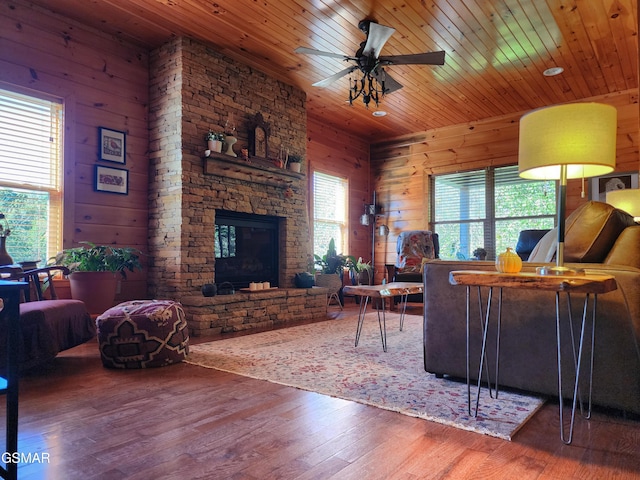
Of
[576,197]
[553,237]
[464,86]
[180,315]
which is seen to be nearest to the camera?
[553,237]

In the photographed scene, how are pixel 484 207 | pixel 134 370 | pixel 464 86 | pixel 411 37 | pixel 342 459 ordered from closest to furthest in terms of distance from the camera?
pixel 342 459
pixel 134 370
pixel 411 37
pixel 464 86
pixel 484 207

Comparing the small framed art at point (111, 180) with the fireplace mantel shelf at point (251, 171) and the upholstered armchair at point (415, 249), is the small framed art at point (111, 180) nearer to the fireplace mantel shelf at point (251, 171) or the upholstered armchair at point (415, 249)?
the fireplace mantel shelf at point (251, 171)

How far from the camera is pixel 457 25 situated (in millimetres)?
3881

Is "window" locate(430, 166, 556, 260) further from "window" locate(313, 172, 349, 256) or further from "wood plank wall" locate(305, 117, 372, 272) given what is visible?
"window" locate(313, 172, 349, 256)

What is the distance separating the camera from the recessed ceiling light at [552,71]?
4711mm

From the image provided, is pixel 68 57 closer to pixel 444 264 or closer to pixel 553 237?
pixel 444 264

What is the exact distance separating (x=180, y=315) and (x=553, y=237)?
230 cm

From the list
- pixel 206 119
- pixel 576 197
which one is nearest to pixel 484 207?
pixel 576 197

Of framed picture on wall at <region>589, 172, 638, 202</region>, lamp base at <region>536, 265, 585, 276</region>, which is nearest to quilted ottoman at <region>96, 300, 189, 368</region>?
lamp base at <region>536, 265, 585, 276</region>

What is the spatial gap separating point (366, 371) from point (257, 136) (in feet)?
Answer: 9.97

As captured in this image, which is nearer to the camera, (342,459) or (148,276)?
(342,459)

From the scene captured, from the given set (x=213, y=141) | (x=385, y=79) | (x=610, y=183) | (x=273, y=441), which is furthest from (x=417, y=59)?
(x=610, y=183)

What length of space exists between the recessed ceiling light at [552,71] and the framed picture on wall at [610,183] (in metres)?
1.55

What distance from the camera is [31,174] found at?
3.58 metres
